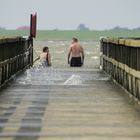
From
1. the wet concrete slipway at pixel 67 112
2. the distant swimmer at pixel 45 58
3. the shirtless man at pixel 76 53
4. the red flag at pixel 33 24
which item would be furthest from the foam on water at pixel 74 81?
the red flag at pixel 33 24

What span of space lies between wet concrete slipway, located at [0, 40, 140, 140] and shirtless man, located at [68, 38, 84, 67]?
32.0 ft

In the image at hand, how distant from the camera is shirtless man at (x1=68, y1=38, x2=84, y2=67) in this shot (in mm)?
25766

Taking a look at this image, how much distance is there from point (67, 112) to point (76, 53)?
15947mm

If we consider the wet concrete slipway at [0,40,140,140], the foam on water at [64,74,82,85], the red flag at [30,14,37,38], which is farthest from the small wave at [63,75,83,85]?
the red flag at [30,14,37,38]

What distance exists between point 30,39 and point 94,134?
758 inches

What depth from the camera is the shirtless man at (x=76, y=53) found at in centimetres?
2577

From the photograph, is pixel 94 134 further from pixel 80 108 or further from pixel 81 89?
pixel 81 89

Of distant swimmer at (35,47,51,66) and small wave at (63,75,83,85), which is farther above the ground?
distant swimmer at (35,47,51,66)

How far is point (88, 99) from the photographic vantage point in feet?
→ 40.7

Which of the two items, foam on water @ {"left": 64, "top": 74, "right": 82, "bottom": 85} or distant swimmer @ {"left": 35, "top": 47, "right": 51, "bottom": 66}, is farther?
distant swimmer @ {"left": 35, "top": 47, "right": 51, "bottom": 66}

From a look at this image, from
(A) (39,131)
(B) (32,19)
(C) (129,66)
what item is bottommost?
(A) (39,131)

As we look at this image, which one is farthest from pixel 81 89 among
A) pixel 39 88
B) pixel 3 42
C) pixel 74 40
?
pixel 74 40

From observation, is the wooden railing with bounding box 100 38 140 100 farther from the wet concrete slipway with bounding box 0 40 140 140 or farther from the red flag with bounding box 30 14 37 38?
the red flag with bounding box 30 14 37 38

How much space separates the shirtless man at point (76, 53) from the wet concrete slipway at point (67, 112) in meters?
9.74
